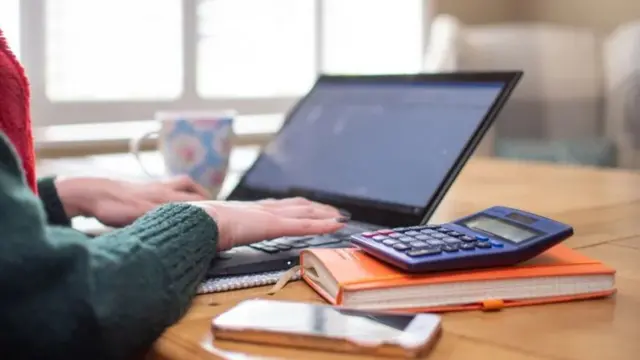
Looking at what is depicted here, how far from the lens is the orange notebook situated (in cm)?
57

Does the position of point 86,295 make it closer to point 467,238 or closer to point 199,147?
point 467,238

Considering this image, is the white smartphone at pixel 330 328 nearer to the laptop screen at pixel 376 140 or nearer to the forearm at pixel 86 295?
the forearm at pixel 86 295

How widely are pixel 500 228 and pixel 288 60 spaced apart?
1878mm

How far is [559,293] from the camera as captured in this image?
1.97ft

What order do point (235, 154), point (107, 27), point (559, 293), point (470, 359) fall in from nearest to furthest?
point (470, 359) → point (559, 293) → point (235, 154) → point (107, 27)

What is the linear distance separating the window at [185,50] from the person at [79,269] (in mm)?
1369

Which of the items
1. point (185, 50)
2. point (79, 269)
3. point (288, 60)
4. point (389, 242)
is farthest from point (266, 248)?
point (288, 60)

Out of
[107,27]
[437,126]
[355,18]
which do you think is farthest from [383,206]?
[355,18]

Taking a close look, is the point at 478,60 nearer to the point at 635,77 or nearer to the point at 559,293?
the point at 635,77

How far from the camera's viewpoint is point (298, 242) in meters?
0.77

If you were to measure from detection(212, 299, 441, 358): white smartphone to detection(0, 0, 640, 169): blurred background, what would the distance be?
1460 millimetres

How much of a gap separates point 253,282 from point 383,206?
226 mm

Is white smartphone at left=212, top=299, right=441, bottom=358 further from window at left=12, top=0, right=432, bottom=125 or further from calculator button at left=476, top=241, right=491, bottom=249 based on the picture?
window at left=12, top=0, right=432, bottom=125

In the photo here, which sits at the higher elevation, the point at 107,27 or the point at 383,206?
the point at 107,27
